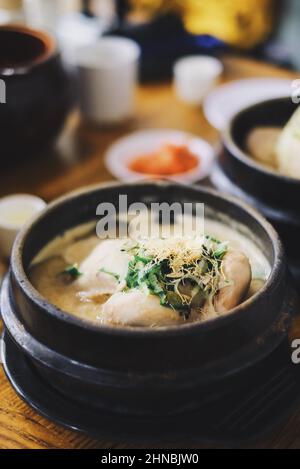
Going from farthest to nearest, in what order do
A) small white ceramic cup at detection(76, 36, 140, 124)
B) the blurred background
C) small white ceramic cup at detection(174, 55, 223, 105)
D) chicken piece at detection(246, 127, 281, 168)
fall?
the blurred background → small white ceramic cup at detection(174, 55, 223, 105) → small white ceramic cup at detection(76, 36, 140, 124) → chicken piece at detection(246, 127, 281, 168)

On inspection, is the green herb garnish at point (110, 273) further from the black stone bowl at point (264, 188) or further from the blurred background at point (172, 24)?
the blurred background at point (172, 24)

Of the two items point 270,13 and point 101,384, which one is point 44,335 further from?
point 270,13

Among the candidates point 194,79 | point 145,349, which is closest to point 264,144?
point 194,79

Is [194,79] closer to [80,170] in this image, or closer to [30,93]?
[80,170]

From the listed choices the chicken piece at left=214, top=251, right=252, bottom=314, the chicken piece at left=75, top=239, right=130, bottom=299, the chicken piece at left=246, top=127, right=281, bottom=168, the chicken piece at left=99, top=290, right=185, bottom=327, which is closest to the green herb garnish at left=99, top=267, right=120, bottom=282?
the chicken piece at left=75, top=239, right=130, bottom=299

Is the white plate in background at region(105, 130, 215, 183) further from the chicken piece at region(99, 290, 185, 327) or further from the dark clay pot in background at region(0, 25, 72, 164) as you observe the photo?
the chicken piece at region(99, 290, 185, 327)

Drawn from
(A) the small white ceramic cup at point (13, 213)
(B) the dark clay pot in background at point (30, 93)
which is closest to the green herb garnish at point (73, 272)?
(A) the small white ceramic cup at point (13, 213)

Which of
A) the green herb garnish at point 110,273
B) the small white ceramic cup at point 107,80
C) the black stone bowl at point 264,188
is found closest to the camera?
the green herb garnish at point 110,273
